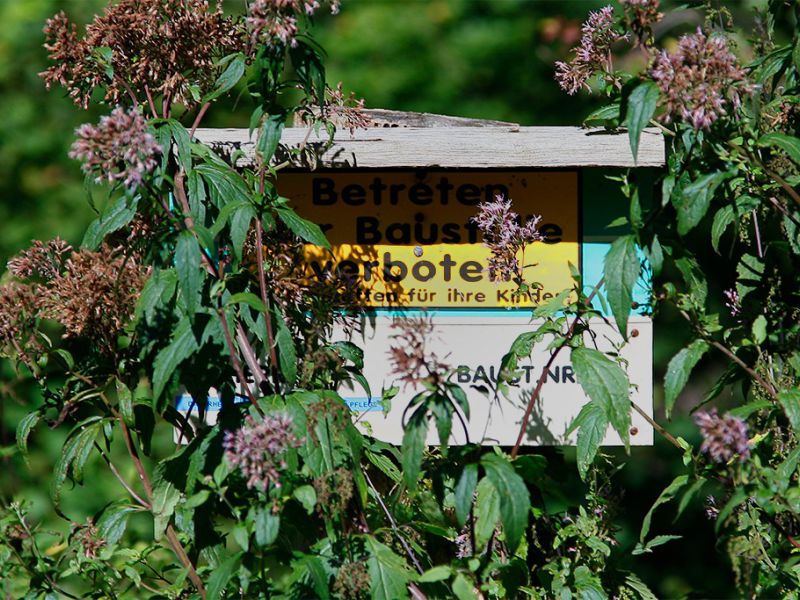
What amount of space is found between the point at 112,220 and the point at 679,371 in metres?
1.15

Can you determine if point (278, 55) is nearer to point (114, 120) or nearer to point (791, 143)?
point (114, 120)

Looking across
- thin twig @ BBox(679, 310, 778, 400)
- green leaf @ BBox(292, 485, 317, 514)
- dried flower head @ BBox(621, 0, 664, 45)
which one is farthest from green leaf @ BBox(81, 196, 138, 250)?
thin twig @ BBox(679, 310, 778, 400)

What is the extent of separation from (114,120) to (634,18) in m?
0.94

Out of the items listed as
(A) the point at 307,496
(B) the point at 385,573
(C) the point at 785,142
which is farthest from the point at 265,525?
(C) the point at 785,142

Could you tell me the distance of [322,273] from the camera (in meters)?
2.59

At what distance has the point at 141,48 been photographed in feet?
7.12

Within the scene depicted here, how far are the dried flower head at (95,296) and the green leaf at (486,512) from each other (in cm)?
87

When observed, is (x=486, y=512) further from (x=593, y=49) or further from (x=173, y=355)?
(x=593, y=49)

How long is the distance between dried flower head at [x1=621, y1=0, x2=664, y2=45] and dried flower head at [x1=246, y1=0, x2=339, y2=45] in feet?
1.79

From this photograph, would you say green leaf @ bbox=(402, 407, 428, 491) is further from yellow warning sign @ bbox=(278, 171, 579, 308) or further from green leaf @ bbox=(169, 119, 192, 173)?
yellow warning sign @ bbox=(278, 171, 579, 308)

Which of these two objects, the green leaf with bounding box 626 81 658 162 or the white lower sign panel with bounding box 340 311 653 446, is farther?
the white lower sign panel with bounding box 340 311 653 446

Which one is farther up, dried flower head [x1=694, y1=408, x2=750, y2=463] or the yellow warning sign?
the yellow warning sign

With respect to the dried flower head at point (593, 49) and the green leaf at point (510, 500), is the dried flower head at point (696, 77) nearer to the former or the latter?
the dried flower head at point (593, 49)

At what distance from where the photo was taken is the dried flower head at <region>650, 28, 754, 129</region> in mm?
1668
